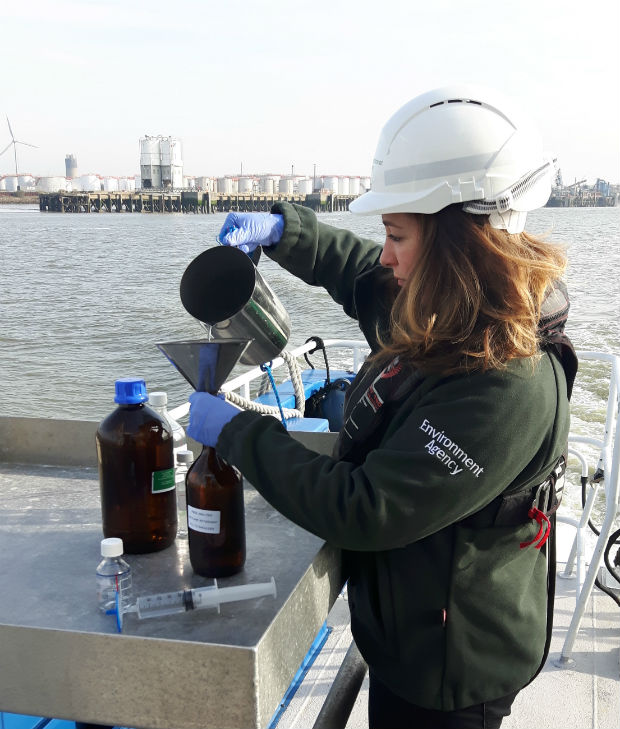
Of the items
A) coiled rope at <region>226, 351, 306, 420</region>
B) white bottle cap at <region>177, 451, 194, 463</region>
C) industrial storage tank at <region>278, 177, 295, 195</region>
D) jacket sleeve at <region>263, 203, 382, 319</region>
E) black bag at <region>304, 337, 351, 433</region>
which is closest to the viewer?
white bottle cap at <region>177, 451, 194, 463</region>

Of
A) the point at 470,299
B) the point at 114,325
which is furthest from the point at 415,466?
the point at 114,325

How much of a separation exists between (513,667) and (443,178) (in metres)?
0.98

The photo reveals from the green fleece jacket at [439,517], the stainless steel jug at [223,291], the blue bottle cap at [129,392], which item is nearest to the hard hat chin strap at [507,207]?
the green fleece jacket at [439,517]

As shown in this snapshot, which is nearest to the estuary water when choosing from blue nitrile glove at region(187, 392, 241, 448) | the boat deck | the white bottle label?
the boat deck

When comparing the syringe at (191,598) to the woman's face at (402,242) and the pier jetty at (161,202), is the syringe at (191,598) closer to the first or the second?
the woman's face at (402,242)

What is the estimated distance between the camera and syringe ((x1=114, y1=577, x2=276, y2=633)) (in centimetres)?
118

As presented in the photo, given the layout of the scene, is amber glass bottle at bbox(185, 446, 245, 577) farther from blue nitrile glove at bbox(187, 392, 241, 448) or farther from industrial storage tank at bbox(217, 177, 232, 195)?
industrial storage tank at bbox(217, 177, 232, 195)

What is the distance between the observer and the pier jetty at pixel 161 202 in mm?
91938

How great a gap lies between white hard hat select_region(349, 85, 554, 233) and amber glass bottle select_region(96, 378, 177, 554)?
63 centimetres

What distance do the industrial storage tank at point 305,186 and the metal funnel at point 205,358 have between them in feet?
354

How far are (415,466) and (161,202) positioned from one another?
9535cm

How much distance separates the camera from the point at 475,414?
133 centimetres

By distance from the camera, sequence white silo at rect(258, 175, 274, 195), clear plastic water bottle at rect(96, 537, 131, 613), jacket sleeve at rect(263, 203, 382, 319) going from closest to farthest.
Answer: clear plastic water bottle at rect(96, 537, 131, 613) < jacket sleeve at rect(263, 203, 382, 319) < white silo at rect(258, 175, 274, 195)

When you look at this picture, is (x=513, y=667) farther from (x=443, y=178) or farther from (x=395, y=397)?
(x=443, y=178)
